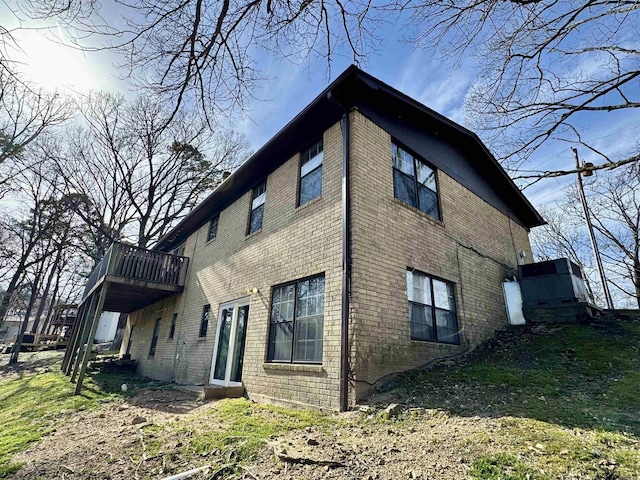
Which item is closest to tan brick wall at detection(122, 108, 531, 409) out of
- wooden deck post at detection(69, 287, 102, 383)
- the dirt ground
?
→ the dirt ground

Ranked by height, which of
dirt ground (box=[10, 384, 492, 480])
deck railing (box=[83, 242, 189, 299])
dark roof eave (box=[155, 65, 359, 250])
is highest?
dark roof eave (box=[155, 65, 359, 250])

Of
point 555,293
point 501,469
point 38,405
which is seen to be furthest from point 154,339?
point 555,293

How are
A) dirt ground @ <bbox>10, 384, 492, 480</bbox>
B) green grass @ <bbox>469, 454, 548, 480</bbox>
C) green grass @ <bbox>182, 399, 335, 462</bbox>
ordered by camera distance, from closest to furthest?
1. green grass @ <bbox>469, 454, 548, 480</bbox>
2. dirt ground @ <bbox>10, 384, 492, 480</bbox>
3. green grass @ <bbox>182, 399, 335, 462</bbox>

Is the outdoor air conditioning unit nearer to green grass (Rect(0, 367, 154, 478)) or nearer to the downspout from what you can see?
the downspout

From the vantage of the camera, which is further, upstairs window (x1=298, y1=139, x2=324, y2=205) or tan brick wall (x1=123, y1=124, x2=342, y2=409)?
upstairs window (x1=298, y1=139, x2=324, y2=205)

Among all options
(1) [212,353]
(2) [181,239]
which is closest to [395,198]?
(1) [212,353]

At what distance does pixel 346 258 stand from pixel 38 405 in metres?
7.90

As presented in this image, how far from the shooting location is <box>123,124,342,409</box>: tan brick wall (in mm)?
5523

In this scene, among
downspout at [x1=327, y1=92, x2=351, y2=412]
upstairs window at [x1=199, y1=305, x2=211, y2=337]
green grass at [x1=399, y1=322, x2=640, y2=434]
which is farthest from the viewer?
upstairs window at [x1=199, y1=305, x2=211, y2=337]

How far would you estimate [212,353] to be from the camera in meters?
8.72

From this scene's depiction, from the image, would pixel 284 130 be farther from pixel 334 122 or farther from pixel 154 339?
pixel 154 339

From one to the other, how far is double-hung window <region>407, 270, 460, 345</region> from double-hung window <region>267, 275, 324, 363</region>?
1827 mm

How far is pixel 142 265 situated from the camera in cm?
1121

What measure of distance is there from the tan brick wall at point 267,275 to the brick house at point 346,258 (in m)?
0.03
